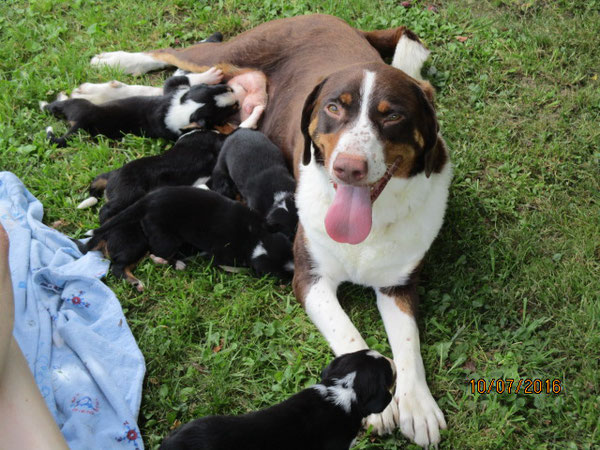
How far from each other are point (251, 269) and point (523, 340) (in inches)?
64.1

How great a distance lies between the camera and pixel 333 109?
3.13 metres

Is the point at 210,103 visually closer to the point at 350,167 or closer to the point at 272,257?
the point at 272,257

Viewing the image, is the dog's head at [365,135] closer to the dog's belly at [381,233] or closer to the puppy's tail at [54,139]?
the dog's belly at [381,233]

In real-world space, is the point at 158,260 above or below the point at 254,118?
below

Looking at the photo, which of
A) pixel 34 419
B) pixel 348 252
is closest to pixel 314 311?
pixel 348 252

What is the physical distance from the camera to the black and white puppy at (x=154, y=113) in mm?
4578

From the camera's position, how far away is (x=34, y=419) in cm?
240

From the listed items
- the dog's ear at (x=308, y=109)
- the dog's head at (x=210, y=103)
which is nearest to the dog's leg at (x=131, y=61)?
the dog's head at (x=210, y=103)

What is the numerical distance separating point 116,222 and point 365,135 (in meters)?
1.70

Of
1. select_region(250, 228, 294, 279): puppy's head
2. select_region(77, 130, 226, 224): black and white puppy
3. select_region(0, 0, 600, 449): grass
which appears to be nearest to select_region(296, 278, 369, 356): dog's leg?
select_region(0, 0, 600, 449): grass

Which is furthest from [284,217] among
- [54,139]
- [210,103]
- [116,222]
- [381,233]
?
[54,139]

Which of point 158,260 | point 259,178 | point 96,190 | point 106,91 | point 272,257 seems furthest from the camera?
point 106,91

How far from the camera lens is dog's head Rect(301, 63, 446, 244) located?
2943mm

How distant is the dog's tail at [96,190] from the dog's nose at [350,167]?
1.96 meters
